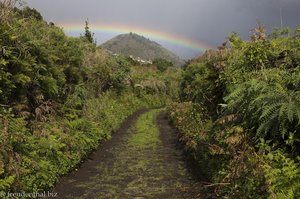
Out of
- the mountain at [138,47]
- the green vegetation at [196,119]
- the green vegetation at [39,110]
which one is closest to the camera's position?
the green vegetation at [196,119]

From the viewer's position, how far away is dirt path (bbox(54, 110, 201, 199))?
9.29 m

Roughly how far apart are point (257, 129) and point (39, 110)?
282 inches

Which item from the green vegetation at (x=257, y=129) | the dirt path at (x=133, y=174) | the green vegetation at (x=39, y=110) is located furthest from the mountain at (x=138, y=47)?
the green vegetation at (x=257, y=129)

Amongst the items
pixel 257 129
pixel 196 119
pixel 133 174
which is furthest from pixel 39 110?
pixel 257 129

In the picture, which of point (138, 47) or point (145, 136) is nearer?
point (145, 136)

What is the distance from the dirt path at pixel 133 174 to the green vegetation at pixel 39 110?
467 mm

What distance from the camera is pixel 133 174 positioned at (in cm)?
1103

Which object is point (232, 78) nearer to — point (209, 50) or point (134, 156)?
point (134, 156)

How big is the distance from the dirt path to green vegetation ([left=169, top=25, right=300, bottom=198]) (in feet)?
2.77

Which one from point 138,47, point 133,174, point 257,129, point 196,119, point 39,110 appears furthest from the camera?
point 138,47

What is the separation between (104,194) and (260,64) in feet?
20.1

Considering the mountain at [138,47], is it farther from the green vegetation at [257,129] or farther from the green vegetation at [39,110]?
the green vegetation at [257,129]

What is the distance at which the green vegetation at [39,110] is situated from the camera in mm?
8594

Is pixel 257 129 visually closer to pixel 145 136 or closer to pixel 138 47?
pixel 145 136
